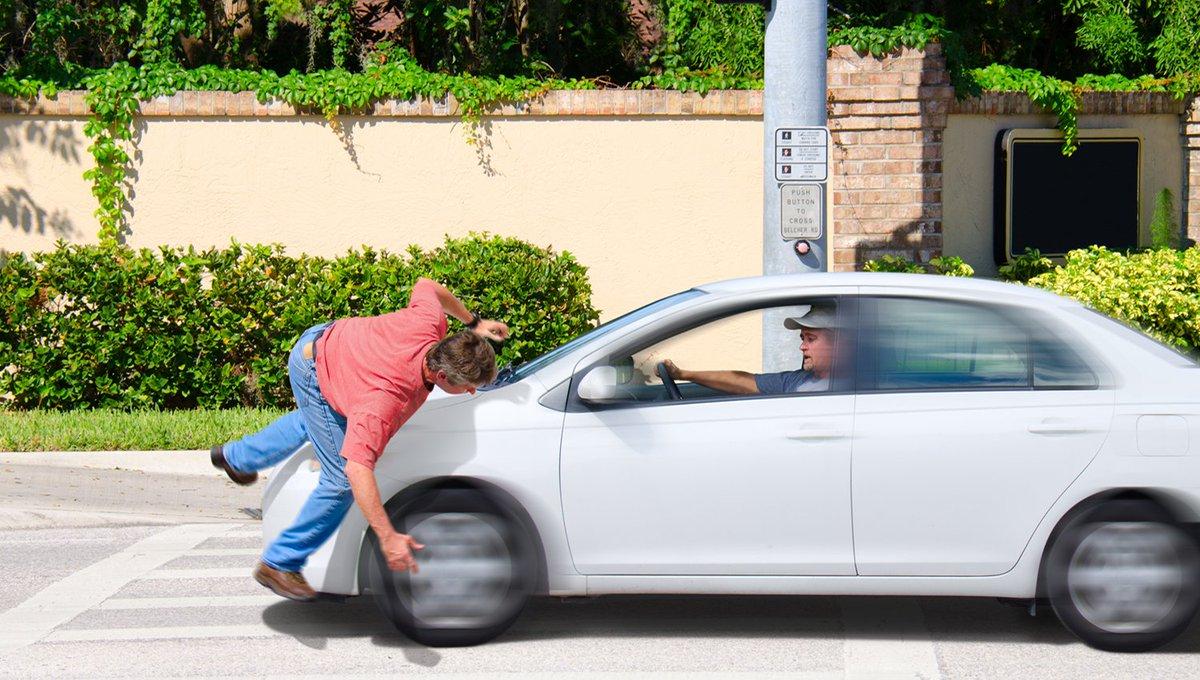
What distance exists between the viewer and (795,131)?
9.13m

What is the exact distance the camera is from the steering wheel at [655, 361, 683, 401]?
6.06m

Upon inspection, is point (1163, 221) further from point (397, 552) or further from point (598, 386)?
point (397, 552)

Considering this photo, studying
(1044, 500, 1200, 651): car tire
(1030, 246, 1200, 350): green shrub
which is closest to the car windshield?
(1044, 500, 1200, 651): car tire

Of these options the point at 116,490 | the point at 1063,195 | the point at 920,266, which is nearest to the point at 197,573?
the point at 116,490

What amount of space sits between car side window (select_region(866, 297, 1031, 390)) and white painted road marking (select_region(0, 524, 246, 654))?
337 centimetres

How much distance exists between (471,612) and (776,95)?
4526mm

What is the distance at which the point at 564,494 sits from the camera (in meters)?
5.80

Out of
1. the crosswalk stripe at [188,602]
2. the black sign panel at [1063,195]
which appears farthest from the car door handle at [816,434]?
the black sign panel at [1063,195]

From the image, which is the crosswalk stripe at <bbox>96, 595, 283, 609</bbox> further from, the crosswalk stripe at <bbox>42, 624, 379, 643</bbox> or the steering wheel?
the steering wheel

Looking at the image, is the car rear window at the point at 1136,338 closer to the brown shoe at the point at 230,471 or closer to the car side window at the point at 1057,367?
the car side window at the point at 1057,367

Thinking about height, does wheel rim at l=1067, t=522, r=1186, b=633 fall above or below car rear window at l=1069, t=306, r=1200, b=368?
below

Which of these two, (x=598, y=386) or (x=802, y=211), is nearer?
(x=598, y=386)

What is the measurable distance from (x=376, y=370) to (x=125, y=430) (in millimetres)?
5038

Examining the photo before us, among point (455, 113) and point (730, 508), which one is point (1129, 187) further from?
point (730, 508)
